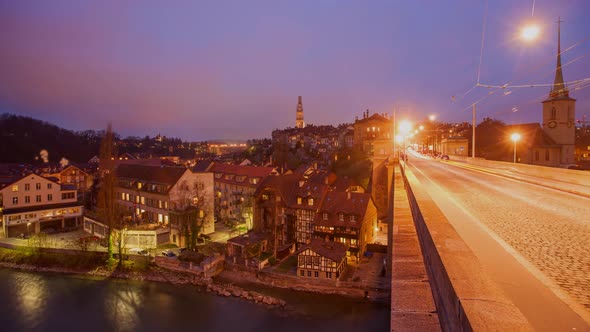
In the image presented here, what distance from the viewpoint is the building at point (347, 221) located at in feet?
88.0

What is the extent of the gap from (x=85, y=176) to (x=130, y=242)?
26890mm

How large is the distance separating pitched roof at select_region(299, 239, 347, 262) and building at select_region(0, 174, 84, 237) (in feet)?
92.9

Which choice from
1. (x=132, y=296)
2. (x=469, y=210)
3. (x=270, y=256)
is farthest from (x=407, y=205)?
(x=132, y=296)

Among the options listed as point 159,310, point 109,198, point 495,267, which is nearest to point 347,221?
point 159,310

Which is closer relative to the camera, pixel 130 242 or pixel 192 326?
pixel 192 326

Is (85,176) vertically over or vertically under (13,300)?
over

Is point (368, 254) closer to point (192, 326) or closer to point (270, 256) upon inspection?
point (270, 256)

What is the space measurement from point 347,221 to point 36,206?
32383mm

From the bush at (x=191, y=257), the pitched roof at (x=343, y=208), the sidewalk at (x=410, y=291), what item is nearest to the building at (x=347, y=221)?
the pitched roof at (x=343, y=208)

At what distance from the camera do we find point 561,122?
28.1 m

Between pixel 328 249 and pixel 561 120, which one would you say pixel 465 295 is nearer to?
pixel 328 249

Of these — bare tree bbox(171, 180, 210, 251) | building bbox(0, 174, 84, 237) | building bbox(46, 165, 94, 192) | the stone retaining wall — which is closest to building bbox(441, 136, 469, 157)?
bare tree bbox(171, 180, 210, 251)

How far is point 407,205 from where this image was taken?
9.86 meters

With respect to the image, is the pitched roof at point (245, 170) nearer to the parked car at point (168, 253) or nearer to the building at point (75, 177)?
the parked car at point (168, 253)
